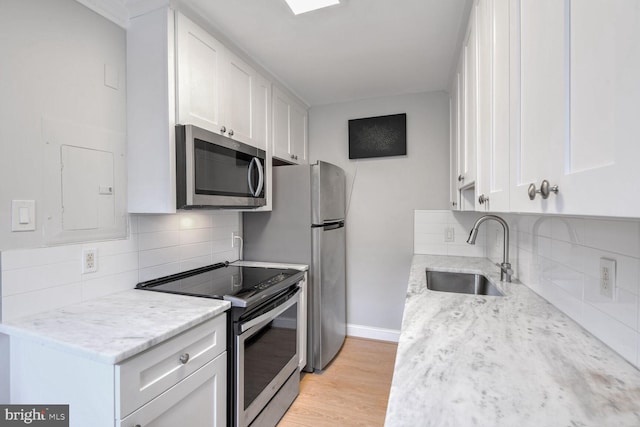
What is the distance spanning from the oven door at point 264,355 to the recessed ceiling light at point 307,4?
1.63 m

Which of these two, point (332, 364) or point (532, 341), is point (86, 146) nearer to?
point (532, 341)

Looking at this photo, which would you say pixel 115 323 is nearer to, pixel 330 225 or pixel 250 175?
pixel 250 175

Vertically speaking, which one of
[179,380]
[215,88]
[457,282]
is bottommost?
[179,380]

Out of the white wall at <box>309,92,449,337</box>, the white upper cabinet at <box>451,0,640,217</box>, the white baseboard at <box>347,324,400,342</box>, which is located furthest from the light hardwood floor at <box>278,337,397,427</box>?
the white upper cabinet at <box>451,0,640,217</box>

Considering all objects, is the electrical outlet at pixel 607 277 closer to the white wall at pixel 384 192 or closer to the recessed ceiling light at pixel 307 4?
the recessed ceiling light at pixel 307 4

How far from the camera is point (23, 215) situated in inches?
46.6

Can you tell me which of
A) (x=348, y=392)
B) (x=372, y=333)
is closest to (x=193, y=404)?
(x=348, y=392)

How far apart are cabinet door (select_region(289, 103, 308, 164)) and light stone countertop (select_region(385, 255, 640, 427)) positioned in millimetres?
1959

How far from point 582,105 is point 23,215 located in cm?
180

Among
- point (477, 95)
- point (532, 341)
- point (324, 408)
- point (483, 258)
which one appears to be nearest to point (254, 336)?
point (324, 408)

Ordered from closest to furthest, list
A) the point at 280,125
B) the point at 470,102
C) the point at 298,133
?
the point at 470,102
the point at 280,125
the point at 298,133

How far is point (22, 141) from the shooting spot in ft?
3.88

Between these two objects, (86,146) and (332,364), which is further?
(332,364)

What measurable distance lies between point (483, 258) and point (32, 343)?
9.36 feet
